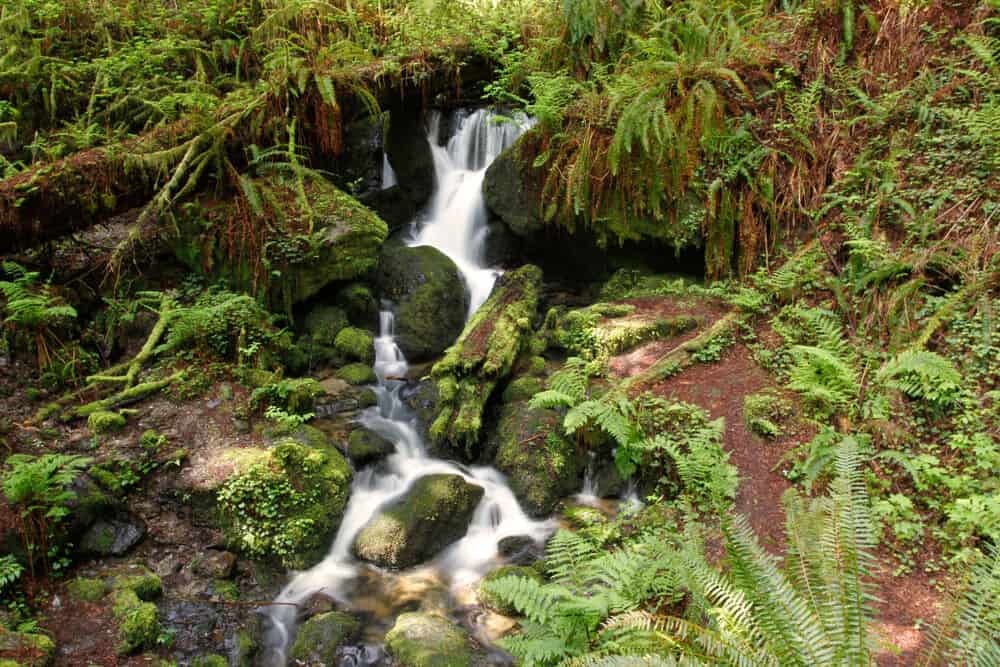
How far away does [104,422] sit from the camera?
18.8ft

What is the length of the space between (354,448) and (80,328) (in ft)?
11.5

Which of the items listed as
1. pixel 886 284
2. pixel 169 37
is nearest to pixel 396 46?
pixel 169 37

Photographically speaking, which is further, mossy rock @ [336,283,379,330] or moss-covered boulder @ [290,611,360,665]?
mossy rock @ [336,283,379,330]

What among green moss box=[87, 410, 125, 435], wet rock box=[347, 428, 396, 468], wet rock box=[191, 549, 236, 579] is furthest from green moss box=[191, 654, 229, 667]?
green moss box=[87, 410, 125, 435]

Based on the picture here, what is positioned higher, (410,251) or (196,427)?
(410,251)

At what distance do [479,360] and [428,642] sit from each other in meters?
3.17

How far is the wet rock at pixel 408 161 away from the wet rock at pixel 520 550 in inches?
250

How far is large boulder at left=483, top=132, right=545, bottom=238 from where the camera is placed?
8.55m

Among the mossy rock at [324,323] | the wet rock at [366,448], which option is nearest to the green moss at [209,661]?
the wet rock at [366,448]

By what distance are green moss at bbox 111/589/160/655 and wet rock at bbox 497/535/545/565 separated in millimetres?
2806

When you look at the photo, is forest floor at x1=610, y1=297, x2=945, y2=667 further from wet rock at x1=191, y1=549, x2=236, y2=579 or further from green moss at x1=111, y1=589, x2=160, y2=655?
green moss at x1=111, y1=589, x2=160, y2=655

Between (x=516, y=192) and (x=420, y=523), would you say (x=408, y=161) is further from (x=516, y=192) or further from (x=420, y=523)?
(x=420, y=523)

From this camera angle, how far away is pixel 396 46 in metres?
9.78

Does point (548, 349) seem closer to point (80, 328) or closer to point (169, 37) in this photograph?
point (80, 328)
